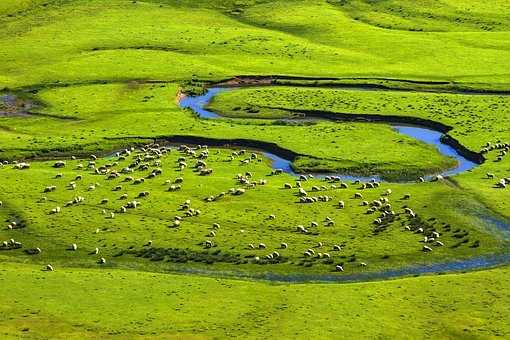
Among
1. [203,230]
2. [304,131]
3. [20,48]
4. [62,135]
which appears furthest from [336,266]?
[20,48]

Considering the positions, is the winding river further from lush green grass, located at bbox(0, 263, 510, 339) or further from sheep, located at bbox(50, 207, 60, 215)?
sheep, located at bbox(50, 207, 60, 215)

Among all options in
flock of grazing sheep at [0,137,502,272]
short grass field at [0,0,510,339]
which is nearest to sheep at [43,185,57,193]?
flock of grazing sheep at [0,137,502,272]

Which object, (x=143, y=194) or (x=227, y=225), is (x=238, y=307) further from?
(x=143, y=194)

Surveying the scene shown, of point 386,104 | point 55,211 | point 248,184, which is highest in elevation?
point 386,104

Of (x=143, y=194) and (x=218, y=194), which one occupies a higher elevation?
(x=218, y=194)

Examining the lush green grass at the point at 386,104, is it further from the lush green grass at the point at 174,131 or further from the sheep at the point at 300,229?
the sheep at the point at 300,229

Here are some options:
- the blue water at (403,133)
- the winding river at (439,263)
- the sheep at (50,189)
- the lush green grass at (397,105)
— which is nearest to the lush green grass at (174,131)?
the blue water at (403,133)

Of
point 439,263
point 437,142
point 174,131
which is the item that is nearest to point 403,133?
point 437,142

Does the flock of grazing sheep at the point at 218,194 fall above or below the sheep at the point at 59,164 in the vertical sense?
above
